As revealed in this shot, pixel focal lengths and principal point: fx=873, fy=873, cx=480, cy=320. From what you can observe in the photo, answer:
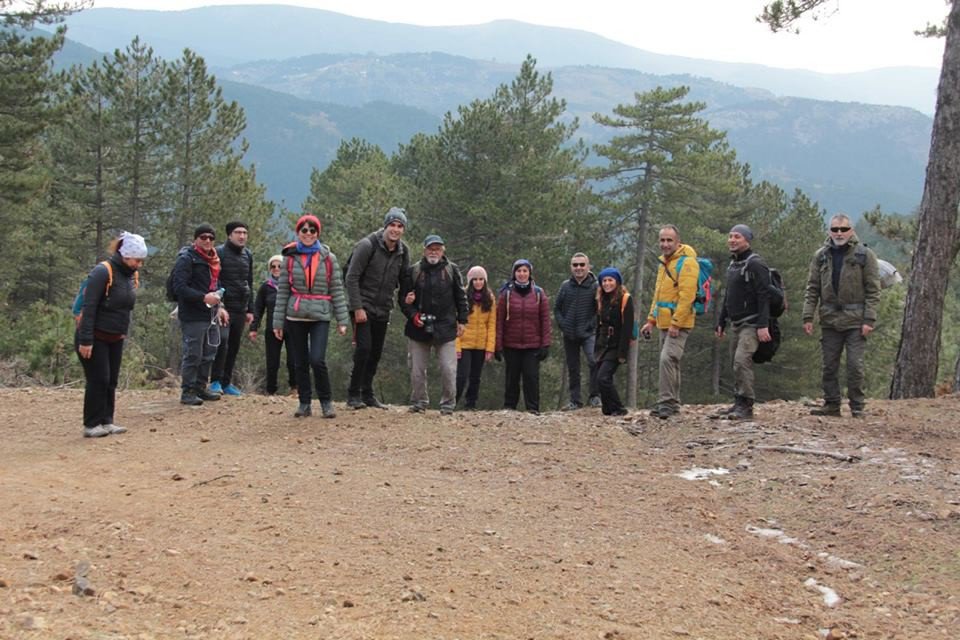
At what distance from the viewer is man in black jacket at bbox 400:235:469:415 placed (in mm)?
8812

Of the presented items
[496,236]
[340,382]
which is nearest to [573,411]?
[496,236]

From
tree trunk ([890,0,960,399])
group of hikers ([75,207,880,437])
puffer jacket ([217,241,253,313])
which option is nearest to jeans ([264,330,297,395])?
group of hikers ([75,207,880,437])

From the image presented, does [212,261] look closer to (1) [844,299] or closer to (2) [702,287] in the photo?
(2) [702,287]

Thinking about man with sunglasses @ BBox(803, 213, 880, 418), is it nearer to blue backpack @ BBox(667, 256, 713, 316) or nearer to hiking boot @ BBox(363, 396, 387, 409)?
blue backpack @ BBox(667, 256, 713, 316)

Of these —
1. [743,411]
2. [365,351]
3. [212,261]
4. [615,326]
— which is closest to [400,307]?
[365,351]

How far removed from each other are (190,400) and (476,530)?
507 centimetres

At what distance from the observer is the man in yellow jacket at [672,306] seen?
8648 millimetres

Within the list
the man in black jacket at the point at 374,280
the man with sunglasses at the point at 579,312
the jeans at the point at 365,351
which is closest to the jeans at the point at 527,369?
the man with sunglasses at the point at 579,312

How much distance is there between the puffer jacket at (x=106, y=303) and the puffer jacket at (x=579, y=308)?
16.0ft

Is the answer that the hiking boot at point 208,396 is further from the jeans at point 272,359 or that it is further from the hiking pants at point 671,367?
the hiking pants at point 671,367

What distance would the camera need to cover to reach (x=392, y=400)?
88.5 feet

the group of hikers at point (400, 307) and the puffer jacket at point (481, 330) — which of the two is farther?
the puffer jacket at point (481, 330)

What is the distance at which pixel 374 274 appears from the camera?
8.62 metres

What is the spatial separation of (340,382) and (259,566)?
76.9 ft
